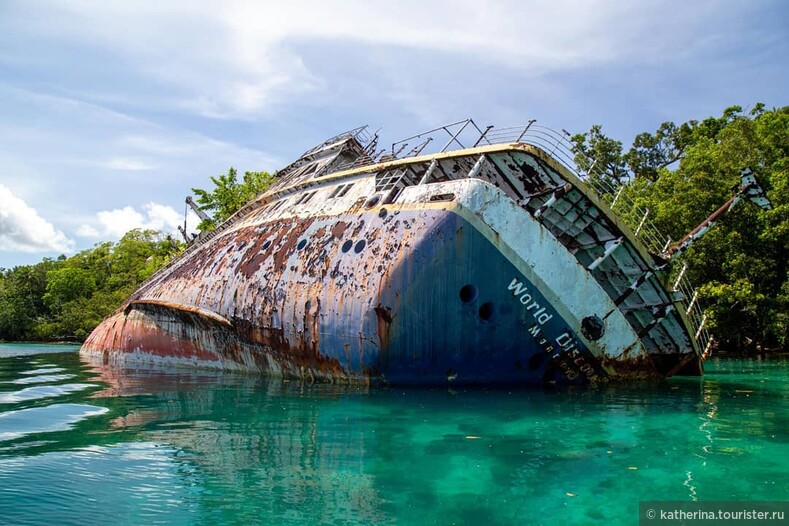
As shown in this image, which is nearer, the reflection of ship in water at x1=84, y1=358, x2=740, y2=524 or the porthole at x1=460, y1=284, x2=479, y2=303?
the reflection of ship in water at x1=84, y1=358, x2=740, y2=524

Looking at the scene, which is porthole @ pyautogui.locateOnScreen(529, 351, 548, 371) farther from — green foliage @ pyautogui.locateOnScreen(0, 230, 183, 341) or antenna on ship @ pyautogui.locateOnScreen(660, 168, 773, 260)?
green foliage @ pyautogui.locateOnScreen(0, 230, 183, 341)

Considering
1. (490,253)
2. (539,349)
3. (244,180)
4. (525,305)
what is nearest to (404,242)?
(490,253)

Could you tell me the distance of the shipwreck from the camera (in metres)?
9.83

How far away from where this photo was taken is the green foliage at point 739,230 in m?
22.0

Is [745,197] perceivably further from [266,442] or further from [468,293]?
[266,442]

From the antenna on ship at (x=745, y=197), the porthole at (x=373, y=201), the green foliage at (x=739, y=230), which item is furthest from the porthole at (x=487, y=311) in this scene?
the green foliage at (x=739, y=230)

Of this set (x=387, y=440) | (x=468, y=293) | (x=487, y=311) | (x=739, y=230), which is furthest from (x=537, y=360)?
(x=739, y=230)

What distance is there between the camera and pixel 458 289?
9836mm

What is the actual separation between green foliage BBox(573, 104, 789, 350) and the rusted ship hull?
1153cm

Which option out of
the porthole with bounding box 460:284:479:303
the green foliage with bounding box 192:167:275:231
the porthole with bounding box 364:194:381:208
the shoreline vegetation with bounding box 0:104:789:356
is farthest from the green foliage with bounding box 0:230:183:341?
the porthole with bounding box 460:284:479:303

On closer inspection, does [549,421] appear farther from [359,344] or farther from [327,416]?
[359,344]

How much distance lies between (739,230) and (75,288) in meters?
56.5

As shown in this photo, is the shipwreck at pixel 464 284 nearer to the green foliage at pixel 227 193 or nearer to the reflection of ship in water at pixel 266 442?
the reflection of ship in water at pixel 266 442

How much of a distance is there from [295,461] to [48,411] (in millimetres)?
4580
